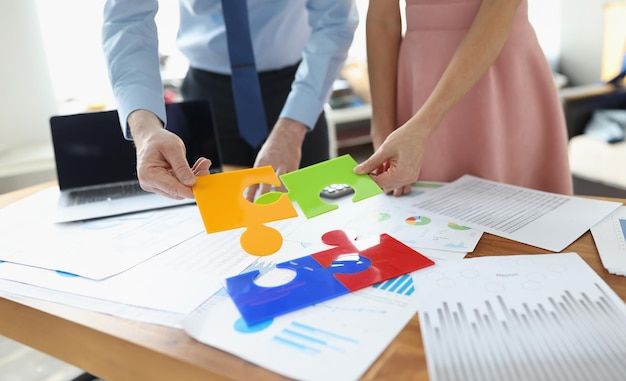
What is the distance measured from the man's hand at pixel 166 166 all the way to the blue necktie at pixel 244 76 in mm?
413

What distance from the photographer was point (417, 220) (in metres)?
0.87

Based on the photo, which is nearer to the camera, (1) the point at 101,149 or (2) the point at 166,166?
(2) the point at 166,166

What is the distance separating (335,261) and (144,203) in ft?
1.83

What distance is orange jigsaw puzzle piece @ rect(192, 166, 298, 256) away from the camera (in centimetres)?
71

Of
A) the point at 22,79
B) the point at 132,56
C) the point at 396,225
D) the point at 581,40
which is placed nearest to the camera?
the point at 396,225

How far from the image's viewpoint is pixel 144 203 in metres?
1.10

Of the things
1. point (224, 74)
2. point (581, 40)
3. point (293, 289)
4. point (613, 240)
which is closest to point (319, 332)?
point (293, 289)

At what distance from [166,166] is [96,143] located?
47 centimetres

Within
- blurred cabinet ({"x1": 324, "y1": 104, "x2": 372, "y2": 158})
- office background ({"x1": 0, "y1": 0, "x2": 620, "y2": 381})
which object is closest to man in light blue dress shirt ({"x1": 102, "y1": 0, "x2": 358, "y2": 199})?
office background ({"x1": 0, "y1": 0, "x2": 620, "y2": 381})

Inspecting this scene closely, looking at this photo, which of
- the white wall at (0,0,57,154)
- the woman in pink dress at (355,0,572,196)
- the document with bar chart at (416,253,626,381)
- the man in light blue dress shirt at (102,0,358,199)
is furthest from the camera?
the white wall at (0,0,57,154)

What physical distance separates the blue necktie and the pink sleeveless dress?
0.36 metres

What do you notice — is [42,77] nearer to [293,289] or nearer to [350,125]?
[350,125]

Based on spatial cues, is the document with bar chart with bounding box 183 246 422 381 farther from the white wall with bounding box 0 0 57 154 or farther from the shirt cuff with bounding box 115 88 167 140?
the white wall with bounding box 0 0 57 154

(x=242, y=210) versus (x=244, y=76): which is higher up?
(x=244, y=76)
